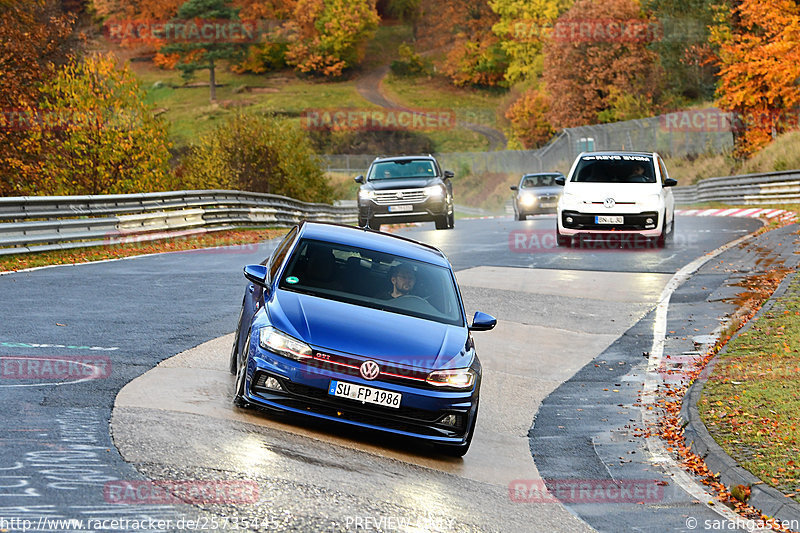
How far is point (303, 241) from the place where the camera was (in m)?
9.73

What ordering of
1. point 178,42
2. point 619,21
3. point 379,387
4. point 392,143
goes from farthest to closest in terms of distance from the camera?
1. point 178,42
2. point 392,143
3. point 619,21
4. point 379,387

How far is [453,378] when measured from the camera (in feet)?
27.8

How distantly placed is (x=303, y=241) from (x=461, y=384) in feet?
6.93

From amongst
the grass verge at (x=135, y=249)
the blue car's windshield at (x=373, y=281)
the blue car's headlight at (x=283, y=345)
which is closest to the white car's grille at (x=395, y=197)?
the grass verge at (x=135, y=249)

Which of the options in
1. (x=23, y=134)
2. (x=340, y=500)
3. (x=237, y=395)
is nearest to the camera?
(x=340, y=500)

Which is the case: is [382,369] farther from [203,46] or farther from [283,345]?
[203,46]

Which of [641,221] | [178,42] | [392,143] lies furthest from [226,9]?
[641,221]

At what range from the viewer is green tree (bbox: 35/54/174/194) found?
31344mm

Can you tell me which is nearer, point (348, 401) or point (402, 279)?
point (348, 401)

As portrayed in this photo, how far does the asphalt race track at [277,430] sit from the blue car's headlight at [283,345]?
611 millimetres

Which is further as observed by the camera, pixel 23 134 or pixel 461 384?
pixel 23 134

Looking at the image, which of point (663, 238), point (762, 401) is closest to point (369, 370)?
point (762, 401)

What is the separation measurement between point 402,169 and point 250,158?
1515cm

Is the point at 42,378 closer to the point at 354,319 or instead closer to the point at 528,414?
the point at 354,319
